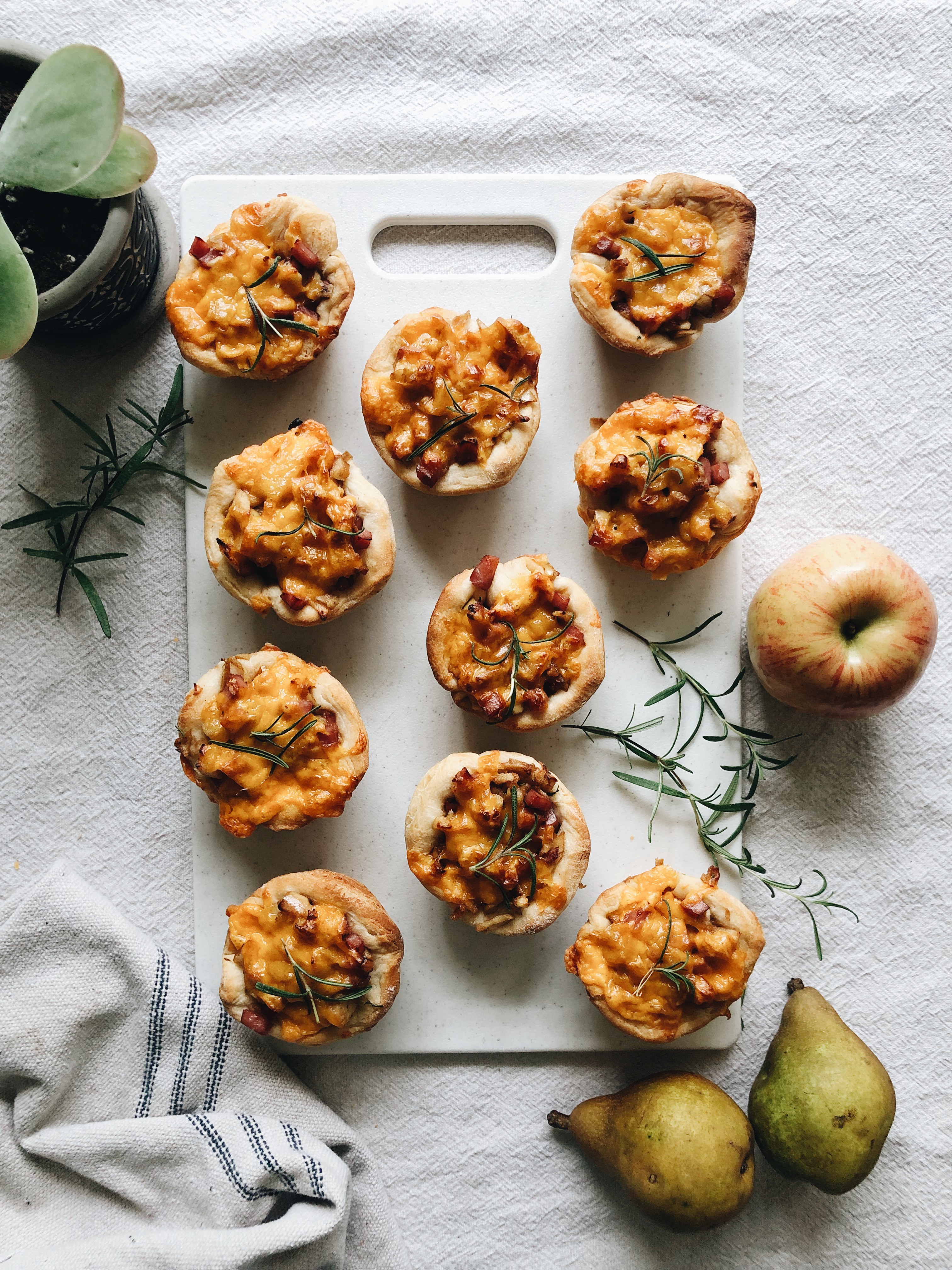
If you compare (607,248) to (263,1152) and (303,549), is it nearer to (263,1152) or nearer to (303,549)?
(303,549)

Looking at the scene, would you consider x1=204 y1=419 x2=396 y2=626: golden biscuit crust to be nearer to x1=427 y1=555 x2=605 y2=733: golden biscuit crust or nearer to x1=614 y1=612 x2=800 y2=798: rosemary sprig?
x1=427 y1=555 x2=605 y2=733: golden biscuit crust

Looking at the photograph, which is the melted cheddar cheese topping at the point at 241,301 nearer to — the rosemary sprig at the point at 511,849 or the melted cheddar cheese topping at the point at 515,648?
the melted cheddar cheese topping at the point at 515,648

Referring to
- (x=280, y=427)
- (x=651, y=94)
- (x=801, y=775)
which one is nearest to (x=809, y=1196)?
(x=801, y=775)

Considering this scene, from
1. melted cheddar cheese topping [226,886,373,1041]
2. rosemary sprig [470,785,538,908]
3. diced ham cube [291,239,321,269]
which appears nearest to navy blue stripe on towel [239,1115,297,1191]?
melted cheddar cheese topping [226,886,373,1041]

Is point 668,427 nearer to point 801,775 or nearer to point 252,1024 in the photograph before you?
point 801,775

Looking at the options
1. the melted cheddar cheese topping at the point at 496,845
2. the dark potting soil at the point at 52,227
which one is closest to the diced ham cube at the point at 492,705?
the melted cheddar cheese topping at the point at 496,845

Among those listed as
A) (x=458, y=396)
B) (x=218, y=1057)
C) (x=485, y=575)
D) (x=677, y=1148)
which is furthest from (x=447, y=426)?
(x=677, y=1148)
